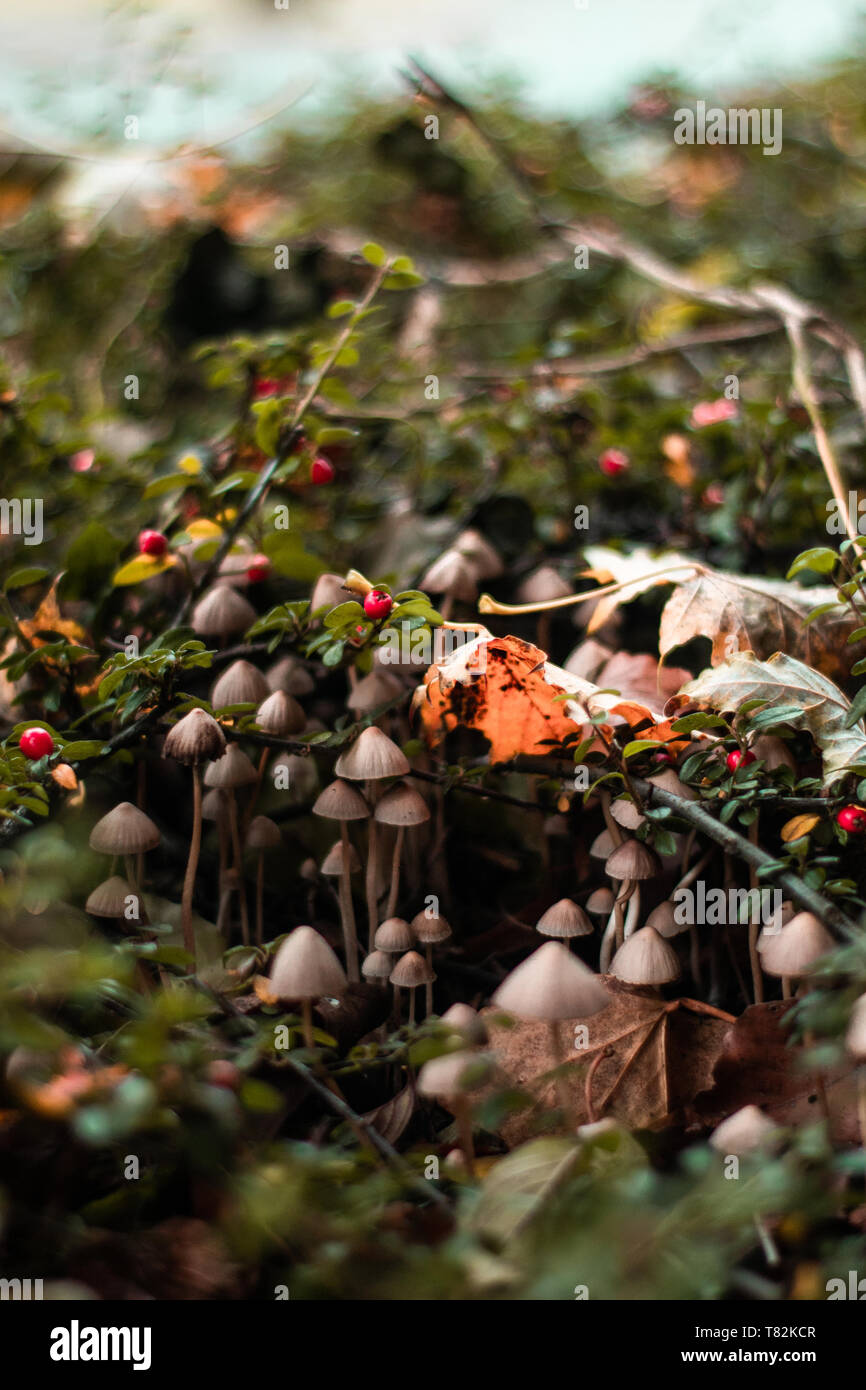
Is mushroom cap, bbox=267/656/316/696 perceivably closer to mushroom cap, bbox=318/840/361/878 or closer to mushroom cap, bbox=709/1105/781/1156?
mushroom cap, bbox=318/840/361/878

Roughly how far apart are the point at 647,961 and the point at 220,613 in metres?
0.85

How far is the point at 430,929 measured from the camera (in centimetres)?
135

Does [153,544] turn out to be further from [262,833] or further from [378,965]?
[378,965]

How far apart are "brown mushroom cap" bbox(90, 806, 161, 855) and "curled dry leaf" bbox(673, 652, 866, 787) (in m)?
0.72

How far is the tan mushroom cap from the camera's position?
102 cm

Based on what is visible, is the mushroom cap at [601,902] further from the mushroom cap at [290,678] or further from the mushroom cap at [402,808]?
the mushroom cap at [290,678]

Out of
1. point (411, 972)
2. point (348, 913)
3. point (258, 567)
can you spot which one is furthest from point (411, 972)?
point (258, 567)

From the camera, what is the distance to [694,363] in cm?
305

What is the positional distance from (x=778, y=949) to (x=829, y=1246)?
33 centimetres

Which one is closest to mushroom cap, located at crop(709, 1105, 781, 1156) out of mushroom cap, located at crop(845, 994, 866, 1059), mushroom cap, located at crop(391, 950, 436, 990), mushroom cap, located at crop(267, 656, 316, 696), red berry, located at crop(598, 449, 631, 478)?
mushroom cap, located at crop(845, 994, 866, 1059)

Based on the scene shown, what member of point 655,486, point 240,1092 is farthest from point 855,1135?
point 655,486

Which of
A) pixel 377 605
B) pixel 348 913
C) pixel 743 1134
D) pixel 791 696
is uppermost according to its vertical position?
pixel 377 605

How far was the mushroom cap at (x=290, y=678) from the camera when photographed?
1596 mm
